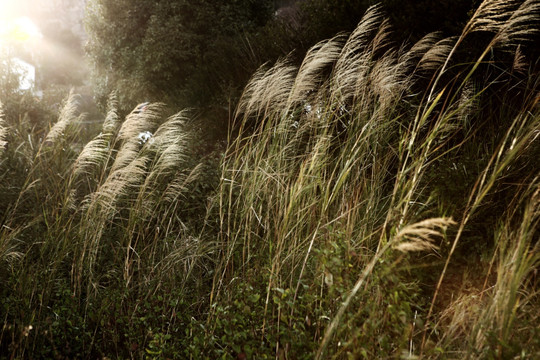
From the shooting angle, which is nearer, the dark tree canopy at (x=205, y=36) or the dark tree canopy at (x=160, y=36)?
the dark tree canopy at (x=205, y=36)

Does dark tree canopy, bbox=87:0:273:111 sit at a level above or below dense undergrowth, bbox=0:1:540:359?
above

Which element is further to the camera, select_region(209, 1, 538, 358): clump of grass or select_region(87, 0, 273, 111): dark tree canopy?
select_region(87, 0, 273, 111): dark tree canopy

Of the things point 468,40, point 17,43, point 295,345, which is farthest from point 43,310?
point 17,43

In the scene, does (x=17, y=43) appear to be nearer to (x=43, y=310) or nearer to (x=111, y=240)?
(x=111, y=240)

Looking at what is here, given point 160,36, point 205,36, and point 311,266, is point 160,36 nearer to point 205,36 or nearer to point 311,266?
point 205,36

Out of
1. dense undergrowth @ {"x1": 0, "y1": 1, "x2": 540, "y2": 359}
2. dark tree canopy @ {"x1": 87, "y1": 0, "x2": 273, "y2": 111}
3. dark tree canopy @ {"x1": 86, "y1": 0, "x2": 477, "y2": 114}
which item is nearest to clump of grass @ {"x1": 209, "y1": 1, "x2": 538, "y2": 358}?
dense undergrowth @ {"x1": 0, "y1": 1, "x2": 540, "y2": 359}

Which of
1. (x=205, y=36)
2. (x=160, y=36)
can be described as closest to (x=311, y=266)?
(x=160, y=36)

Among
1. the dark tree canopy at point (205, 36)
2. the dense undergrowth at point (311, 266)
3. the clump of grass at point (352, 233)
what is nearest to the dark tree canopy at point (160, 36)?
the dark tree canopy at point (205, 36)

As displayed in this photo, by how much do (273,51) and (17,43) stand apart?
264 inches

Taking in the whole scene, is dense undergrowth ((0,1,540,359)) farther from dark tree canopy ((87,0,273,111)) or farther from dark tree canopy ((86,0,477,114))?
dark tree canopy ((87,0,273,111))

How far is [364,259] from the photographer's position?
2.68 meters

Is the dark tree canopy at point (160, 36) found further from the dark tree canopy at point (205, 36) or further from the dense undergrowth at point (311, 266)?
the dense undergrowth at point (311, 266)

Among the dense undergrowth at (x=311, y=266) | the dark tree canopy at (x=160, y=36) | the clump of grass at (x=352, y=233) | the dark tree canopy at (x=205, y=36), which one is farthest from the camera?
the dark tree canopy at (x=160, y=36)

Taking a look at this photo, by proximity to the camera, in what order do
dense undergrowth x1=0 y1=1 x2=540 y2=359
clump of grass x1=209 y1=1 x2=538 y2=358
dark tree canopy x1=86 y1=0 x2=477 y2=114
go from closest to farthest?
1. clump of grass x1=209 y1=1 x2=538 y2=358
2. dense undergrowth x1=0 y1=1 x2=540 y2=359
3. dark tree canopy x1=86 y1=0 x2=477 y2=114
